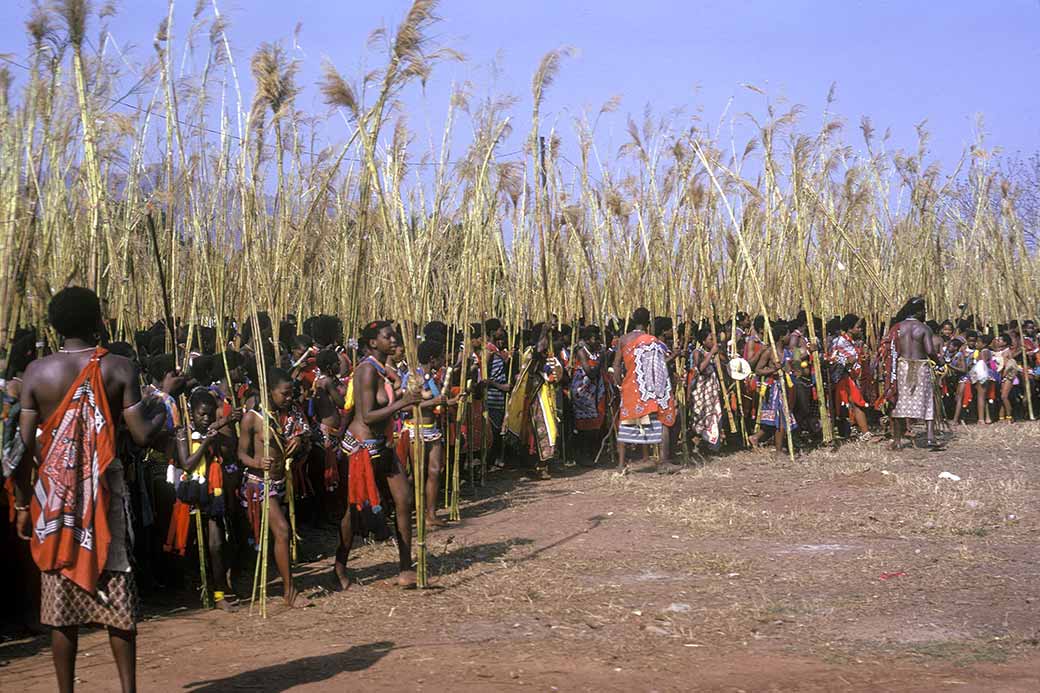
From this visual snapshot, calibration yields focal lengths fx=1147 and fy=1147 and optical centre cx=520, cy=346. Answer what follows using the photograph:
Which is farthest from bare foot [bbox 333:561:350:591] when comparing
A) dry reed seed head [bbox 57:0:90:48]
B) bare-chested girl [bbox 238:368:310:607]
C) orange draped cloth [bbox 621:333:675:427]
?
orange draped cloth [bbox 621:333:675:427]

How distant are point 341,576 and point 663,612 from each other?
206 cm

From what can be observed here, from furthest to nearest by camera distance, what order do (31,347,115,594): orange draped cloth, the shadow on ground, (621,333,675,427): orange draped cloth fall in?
(621,333,675,427): orange draped cloth → the shadow on ground → (31,347,115,594): orange draped cloth

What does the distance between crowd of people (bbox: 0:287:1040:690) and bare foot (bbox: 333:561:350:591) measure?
0.02 m

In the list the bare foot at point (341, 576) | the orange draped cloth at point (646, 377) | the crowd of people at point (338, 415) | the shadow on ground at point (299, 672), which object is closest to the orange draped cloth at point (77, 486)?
the crowd of people at point (338, 415)

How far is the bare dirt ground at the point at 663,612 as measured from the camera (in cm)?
522

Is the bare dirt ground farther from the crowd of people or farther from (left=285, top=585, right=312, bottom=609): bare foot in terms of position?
the crowd of people

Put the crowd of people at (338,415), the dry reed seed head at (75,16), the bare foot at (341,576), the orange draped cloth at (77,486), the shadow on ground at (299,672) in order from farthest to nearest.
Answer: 1. the bare foot at (341,576)
2. the dry reed seed head at (75,16)
3. the shadow on ground at (299,672)
4. the crowd of people at (338,415)
5. the orange draped cloth at (77,486)

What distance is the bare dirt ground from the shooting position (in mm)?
5223

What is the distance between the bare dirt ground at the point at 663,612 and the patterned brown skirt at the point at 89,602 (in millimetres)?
860

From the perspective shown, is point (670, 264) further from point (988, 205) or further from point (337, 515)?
point (988, 205)

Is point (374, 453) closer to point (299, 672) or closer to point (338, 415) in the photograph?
point (338, 415)

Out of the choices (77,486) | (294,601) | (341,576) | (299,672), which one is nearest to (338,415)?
(341,576)

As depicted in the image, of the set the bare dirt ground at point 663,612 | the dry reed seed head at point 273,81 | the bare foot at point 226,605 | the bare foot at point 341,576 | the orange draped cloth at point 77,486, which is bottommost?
the bare dirt ground at point 663,612

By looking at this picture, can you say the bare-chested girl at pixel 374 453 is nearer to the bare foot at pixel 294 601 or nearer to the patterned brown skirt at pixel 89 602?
the bare foot at pixel 294 601
